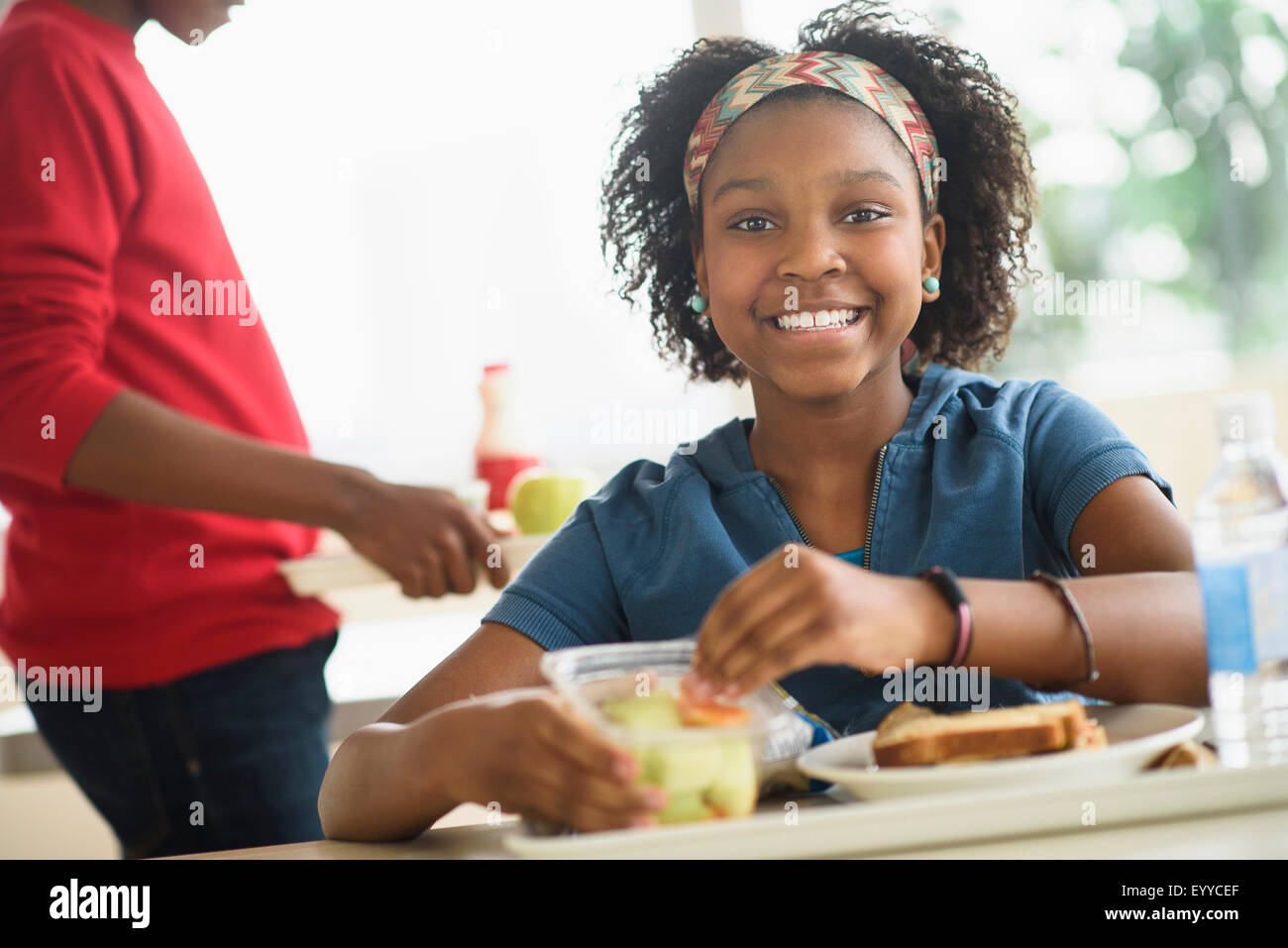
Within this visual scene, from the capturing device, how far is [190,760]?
1.46m

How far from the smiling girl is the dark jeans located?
0.50 m

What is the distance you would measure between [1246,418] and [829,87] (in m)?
Answer: 0.65

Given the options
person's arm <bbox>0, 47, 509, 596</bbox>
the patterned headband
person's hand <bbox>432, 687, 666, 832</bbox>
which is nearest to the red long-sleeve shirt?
person's arm <bbox>0, 47, 509, 596</bbox>

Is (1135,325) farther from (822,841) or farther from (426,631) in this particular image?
(822,841)

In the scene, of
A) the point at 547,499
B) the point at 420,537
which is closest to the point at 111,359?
the point at 420,537

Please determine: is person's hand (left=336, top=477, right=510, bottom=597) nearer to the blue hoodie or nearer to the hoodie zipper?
the blue hoodie

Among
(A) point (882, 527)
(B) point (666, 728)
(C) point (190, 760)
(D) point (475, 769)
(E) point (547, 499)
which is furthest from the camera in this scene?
(E) point (547, 499)

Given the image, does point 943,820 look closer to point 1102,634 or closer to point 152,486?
point 1102,634

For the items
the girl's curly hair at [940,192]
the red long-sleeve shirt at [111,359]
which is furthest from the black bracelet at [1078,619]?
the red long-sleeve shirt at [111,359]

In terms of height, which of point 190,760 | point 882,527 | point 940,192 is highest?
point 940,192

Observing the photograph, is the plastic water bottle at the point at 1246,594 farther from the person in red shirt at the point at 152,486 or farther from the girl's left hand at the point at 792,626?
the person in red shirt at the point at 152,486

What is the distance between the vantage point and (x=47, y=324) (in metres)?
1.35

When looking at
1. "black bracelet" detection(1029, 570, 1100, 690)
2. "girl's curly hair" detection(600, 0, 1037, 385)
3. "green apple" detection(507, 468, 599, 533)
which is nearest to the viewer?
"black bracelet" detection(1029, 570, 1100, 690)

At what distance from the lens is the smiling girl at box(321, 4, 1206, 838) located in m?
0.89
